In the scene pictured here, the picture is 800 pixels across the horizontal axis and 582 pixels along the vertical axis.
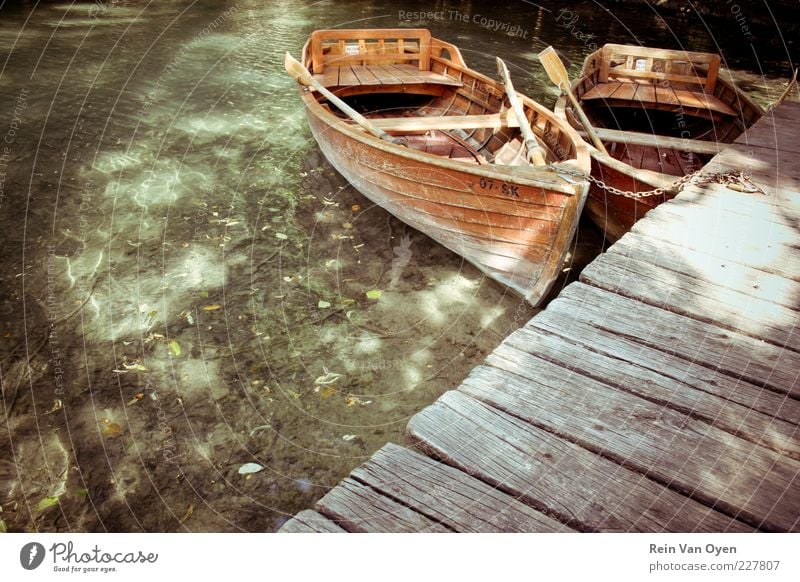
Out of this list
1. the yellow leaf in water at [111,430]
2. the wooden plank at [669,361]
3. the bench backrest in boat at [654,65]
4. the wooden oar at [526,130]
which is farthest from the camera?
the bench backrest in boat at [654,65]

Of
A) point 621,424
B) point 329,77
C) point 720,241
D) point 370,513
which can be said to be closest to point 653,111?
point 329,77

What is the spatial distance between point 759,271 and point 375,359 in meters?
2.99

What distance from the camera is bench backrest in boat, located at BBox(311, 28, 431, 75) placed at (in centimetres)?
795

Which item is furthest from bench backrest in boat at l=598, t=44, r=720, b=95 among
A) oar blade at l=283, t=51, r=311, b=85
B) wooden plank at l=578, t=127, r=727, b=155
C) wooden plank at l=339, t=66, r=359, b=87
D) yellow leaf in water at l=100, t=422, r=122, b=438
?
yellow leaf in water at l=100, t=422, r=122, b=438

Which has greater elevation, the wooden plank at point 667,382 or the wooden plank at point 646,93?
the wooden plank at point 667,382

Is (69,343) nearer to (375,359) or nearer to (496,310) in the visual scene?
(375,359)

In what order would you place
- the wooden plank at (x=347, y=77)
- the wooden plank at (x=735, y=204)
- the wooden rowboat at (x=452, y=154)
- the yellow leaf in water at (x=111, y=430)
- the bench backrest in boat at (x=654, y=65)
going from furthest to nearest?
the wooden plank at (x=347, y=77)
the bench backrest in boat at (x=654, y=65)
the wooden rowboat at (x=452, y=154)
the yellow leaf in water at (x=111, y=430)
the wooden plank at (x=735, y=204)

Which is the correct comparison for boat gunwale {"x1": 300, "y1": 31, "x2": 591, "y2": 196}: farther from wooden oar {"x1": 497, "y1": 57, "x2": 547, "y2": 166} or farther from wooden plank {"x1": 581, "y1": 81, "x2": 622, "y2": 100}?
wooden plank {"x1": 581, "y1": 81, "x2": 622, "y2": 100}

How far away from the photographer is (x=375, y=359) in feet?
16.3

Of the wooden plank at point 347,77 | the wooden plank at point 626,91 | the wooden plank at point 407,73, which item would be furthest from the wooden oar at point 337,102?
the wooden plank at point 626,91

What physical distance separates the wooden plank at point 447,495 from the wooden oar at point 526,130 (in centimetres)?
376

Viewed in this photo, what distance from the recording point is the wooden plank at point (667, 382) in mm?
1998

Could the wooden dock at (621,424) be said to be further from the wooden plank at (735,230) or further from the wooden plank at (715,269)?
the wooden plank at (735,230)
